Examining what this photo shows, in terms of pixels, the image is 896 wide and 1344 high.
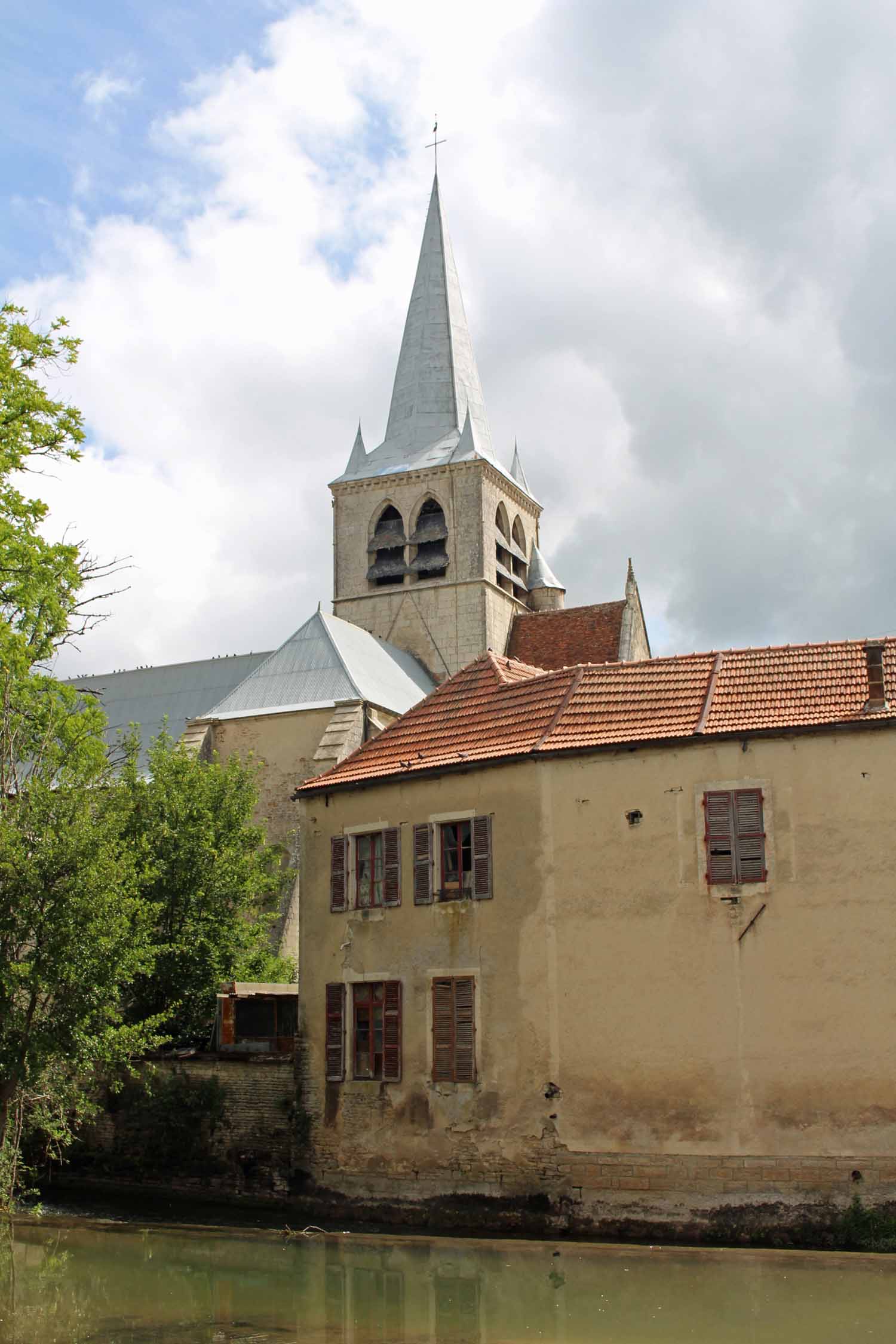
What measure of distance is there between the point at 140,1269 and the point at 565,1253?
4.79 metres

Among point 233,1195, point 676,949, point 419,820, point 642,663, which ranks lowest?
point 233,1195

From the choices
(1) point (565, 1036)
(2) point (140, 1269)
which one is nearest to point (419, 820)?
(1) point (565, 1036)

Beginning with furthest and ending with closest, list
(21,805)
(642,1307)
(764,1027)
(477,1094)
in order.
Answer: (21,805)
(477,1094)
(764,1027)
(642,1307)

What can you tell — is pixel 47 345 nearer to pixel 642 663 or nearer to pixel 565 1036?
pixel 642 663

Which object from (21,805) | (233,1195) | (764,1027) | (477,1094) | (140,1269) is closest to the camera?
(140,1269)

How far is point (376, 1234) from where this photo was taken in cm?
1872

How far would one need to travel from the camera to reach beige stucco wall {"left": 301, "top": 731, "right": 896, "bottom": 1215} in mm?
17641

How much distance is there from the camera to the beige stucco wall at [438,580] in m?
49.5

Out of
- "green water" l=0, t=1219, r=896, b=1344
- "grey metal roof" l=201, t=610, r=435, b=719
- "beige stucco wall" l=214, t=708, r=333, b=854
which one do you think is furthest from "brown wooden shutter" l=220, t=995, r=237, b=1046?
"grey metal roof" l=201, t=610, r=435, b=719

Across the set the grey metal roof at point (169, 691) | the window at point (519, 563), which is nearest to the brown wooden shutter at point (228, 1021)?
the grey metal roof at point (169, 691)

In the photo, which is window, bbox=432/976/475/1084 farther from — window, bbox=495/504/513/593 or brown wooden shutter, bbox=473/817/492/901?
window, bbox=495/504/513/593

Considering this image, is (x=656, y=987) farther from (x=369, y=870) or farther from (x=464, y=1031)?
(x=369, y=870)

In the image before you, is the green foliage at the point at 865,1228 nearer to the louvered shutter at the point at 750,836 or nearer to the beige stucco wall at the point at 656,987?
the beige stucco wall at the point at 656,987

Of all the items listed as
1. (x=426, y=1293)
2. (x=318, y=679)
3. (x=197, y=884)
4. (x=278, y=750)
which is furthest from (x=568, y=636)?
(x=426, y=1293)
